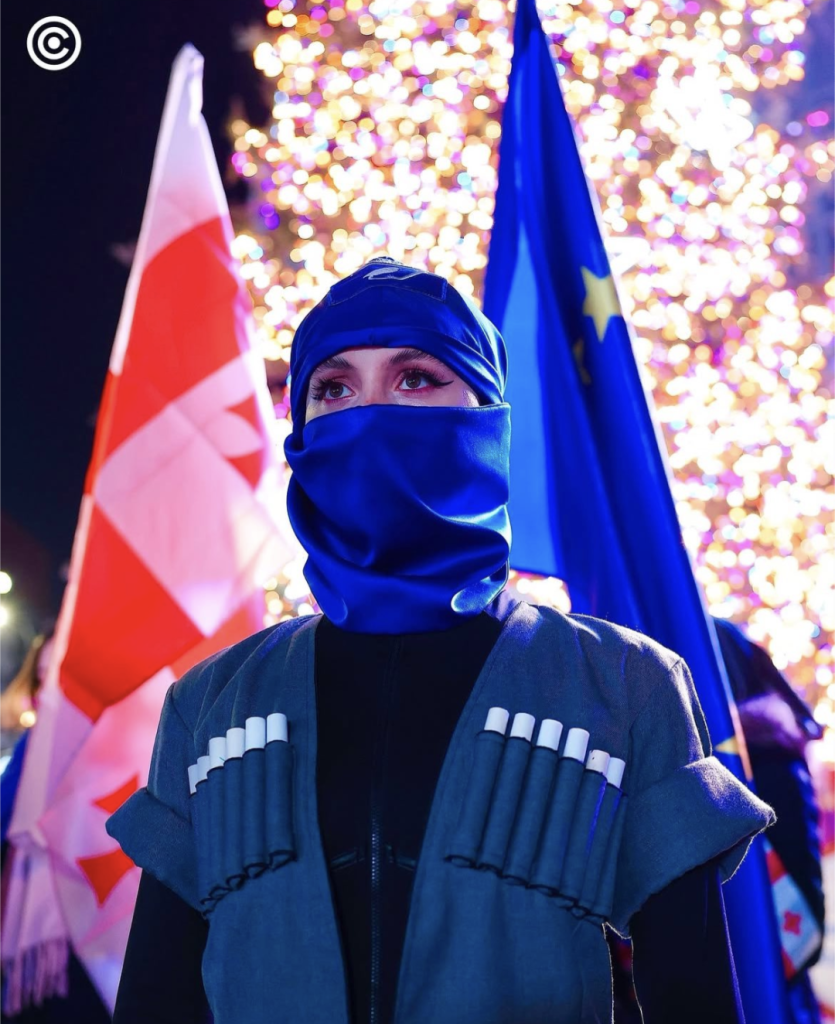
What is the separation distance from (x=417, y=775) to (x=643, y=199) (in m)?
3.00

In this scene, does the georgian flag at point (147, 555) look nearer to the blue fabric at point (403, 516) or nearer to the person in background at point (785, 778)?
the blue fabric at point (403, 516)

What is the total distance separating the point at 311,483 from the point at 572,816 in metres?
0.55

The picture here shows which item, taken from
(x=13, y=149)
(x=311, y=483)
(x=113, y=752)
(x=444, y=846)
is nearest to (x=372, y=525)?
(x=311, y=483)

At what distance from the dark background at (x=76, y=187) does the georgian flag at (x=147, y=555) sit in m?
1.30

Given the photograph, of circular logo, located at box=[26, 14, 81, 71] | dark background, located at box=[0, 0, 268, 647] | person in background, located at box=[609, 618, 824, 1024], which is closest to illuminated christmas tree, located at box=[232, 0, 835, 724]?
dark background, located at box=[0, 0, 268, 647]

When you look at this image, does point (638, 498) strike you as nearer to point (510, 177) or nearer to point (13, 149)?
point (510, 177)

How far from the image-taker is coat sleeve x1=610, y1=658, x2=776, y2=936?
3.60 feet

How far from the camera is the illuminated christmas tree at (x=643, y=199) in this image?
141 inches

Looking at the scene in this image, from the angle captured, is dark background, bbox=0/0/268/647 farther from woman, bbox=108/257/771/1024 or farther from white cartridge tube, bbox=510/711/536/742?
white cartridge tube, bbox=510/711/536/742

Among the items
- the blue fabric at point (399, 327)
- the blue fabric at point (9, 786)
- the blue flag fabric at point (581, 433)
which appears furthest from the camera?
the blue fabric at point (9, 786)

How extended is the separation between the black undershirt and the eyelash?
0.33m

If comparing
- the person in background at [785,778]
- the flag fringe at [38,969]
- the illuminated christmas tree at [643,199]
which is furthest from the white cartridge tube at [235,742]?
the illuminated christmas tree at [643,199]

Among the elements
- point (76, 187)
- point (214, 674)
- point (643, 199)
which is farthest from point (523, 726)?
point (76, 187)

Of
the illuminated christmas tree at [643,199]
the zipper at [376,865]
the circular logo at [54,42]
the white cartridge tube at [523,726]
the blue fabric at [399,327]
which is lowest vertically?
the zipper at [376,865]
